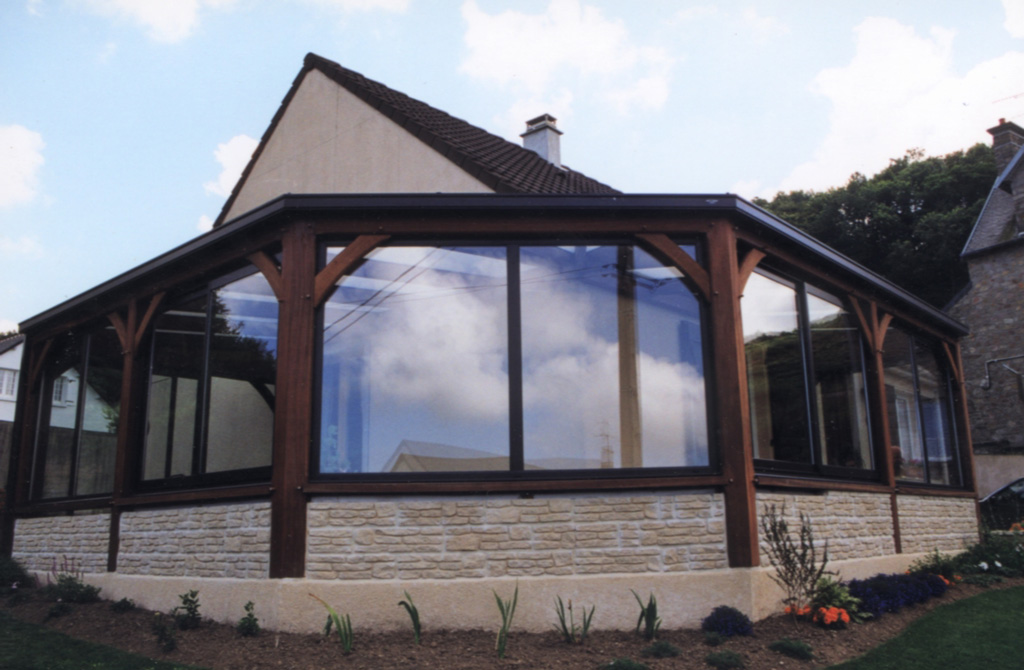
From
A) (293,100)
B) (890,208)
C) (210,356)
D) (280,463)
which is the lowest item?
(280,463)

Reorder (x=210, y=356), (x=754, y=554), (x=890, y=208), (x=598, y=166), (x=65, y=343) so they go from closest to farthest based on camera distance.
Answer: (x=754, y=554) < (x=210, y=356) < (x=65, y=343) < (x=598, y=166) < (x=890, y=208)

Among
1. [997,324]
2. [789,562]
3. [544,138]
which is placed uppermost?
[544,138]

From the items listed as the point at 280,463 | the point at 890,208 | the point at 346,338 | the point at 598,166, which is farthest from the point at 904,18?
the point at 890,208

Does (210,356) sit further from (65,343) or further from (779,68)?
(779,68)

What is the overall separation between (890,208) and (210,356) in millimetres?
31160

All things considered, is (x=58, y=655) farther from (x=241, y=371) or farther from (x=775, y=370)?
(x=775, y=370)

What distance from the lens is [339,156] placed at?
11.8 m

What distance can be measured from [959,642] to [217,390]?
6637 mm

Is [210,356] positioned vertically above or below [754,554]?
above

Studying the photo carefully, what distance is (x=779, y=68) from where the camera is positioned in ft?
27.0

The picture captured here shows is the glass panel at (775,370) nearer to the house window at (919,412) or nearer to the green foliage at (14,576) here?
the house window at (919,412)

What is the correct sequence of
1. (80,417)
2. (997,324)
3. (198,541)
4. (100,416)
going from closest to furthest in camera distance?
1. (198,541)
2. (100,416)
3. (80,417)
4. (997,324)

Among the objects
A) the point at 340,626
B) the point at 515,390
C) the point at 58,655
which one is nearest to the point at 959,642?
the point at 515,390

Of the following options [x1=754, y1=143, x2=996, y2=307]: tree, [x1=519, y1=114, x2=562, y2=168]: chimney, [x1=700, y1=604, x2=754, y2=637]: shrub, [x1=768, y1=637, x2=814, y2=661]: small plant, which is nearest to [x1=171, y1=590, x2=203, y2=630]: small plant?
[x1=700, y1=604, x2=754, y2=637]: shrub
